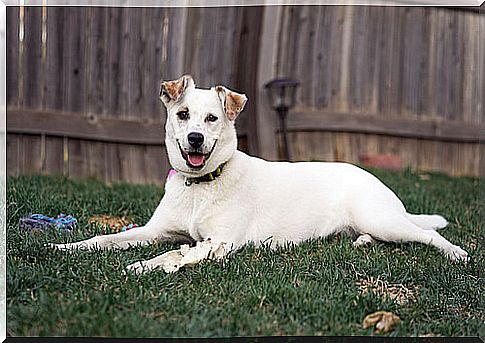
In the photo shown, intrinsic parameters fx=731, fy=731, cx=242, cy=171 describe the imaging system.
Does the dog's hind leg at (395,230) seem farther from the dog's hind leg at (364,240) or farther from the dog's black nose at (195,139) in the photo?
the dog's black nose at (195,139)

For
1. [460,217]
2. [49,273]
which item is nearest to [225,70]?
[460,217]

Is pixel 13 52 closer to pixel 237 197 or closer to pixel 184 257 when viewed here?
pixel 237 197

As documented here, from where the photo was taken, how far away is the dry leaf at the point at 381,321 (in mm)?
3275

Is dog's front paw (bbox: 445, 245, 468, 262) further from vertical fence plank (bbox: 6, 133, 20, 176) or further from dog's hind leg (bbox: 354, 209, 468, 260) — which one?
vertical fence plank (bbox: 6, 133, 20, 176)

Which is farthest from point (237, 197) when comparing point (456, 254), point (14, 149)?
point (14, 149)

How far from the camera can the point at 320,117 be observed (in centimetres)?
822

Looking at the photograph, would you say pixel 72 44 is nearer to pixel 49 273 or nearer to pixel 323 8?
pixel 323 8

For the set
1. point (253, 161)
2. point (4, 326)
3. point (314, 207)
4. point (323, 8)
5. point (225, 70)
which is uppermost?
point (323, 8)

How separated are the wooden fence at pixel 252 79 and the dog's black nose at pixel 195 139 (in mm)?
1772

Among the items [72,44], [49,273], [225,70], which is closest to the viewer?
[49,273]

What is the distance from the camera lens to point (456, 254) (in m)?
4.47

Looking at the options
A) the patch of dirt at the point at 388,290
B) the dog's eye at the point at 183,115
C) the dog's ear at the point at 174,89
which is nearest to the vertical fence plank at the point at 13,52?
the dog's ear at the point at 174,89

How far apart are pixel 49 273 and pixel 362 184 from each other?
2.21 meters

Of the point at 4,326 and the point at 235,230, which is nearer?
the point at 4,326
